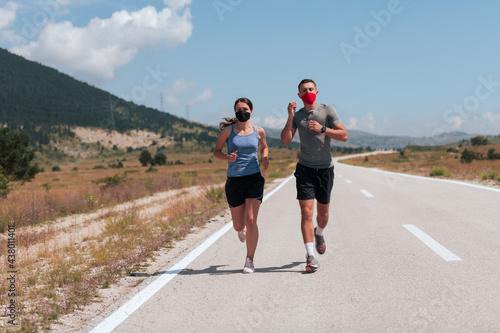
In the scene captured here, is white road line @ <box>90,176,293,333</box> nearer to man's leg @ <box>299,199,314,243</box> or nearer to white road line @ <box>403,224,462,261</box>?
man's leg @ <box>299,199,314,243</box>

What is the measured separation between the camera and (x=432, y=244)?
5.86 meters

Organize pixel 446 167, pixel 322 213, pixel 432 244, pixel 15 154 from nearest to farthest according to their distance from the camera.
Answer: pixel 322 213
pixel 432 244
pixel 446 167
pixel 15 154

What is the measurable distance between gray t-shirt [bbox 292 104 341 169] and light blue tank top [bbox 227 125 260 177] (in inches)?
23.5

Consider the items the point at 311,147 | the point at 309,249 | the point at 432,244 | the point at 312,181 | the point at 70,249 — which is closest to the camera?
the point at 309,249

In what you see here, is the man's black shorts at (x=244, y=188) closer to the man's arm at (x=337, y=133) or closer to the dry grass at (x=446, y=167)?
the man's arm at (x=337, y=133)

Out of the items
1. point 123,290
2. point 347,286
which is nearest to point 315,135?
point 347,286

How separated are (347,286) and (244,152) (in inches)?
79.3

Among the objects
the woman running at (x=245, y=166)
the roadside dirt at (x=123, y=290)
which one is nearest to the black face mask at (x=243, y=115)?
the woman running at (x=245, y=166)

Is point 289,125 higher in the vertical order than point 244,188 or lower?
higher

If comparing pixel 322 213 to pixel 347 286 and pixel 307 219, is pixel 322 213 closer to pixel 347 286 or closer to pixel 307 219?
pixel 307 219

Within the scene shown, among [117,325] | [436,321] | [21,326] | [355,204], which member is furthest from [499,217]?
→ [21,326]

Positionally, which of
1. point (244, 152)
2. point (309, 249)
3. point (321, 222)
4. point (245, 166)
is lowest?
point (309, 249)

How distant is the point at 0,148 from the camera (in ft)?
108

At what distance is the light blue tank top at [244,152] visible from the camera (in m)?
5.00
